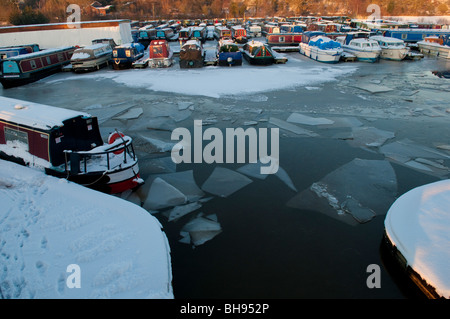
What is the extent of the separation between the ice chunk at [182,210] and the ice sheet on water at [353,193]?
8.71 feet

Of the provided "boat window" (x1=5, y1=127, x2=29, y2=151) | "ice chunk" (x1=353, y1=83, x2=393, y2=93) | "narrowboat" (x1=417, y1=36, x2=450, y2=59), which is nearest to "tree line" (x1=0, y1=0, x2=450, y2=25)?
"narrowboat" (x1=417, y1=36, x2=450, y2=59)

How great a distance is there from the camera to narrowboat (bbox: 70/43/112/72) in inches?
1014

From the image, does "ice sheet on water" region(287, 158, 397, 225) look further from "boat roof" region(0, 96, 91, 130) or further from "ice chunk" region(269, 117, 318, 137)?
"boat roof" region(0, 96, 91, 130)

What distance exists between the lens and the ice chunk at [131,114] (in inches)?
589

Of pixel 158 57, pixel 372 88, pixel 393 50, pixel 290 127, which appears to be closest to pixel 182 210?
pixel 290 127

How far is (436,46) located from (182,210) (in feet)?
122

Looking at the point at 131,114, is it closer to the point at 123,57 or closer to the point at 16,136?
the point at 16,136

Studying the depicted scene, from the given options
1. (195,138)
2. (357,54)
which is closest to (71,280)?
(195,138)

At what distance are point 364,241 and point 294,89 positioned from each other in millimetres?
14376

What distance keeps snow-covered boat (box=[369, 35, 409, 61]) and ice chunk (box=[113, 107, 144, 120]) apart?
26348 millimetres

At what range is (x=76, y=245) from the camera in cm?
602

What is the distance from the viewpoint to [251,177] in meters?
9.72

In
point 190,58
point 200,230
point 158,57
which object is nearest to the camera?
point 200,230
